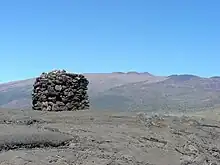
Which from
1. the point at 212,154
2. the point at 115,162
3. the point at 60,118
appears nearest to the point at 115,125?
the point at 60,118

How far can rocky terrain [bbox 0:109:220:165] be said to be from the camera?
26.5 feet

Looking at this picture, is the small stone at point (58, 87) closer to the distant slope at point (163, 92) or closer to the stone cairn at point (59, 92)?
the stone cairn at point (59, 92)

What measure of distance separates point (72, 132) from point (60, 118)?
2.46 m

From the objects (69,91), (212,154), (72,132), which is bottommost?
(212,154)

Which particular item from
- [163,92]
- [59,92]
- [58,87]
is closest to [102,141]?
[59,92]

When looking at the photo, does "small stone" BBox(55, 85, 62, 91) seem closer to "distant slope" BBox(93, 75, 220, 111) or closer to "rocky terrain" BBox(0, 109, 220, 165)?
"rocky terrain" BBox(0, 109, 220, 165)

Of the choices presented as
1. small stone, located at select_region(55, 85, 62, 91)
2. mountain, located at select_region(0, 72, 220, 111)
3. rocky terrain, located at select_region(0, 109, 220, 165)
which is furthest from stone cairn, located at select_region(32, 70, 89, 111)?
mountain, located at select_region(0, 72, 220, 111)

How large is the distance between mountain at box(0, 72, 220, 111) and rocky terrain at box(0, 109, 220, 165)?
8862 centimetres

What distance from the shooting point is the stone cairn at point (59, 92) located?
1811 cm

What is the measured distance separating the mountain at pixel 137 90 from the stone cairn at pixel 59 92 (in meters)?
82.6

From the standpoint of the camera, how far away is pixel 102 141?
9.55 m

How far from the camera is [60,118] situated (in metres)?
12.4

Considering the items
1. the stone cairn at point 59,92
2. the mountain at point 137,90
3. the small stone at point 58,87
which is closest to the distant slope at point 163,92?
the mountain at point 137,90

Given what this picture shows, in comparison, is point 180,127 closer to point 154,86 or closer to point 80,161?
point 80,161
